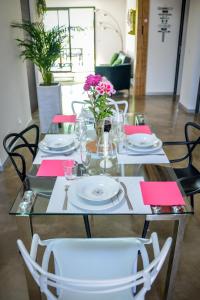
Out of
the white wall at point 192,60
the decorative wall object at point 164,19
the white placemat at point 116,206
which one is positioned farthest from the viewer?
the decorative wall object at point 164,19

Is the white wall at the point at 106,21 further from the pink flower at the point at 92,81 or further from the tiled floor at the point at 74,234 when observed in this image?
the pink flower at the point at 92,81

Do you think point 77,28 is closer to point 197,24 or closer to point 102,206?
point 197,24

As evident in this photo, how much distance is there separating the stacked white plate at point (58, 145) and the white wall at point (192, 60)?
143 inches

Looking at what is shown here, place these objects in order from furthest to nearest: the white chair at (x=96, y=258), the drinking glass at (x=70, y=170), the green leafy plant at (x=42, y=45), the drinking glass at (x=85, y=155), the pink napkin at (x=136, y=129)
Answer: the green leafy plant at (x=42, y=45)
the pink napkin at (x=136, y=129)
the drinking glass at (x=85, y=155)
the drinking glass at (x=70, y=170)
the white chair at (x=96, y=258)

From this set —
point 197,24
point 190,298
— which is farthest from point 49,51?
point 190,298

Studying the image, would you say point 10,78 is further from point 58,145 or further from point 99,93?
point 99,93

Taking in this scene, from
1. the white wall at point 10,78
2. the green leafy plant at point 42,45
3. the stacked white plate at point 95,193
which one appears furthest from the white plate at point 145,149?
the green leafy plant at point 42,45

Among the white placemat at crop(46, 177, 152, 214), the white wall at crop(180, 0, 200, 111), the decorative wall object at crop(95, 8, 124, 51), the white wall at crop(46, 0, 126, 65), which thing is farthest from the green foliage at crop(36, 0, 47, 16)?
the white placemat at crop(46, 177, 152, 214)

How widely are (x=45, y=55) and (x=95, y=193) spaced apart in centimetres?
294

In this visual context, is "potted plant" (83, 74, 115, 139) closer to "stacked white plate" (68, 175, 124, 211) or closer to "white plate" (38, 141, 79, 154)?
"white plate" (38, 141, 79, 154)

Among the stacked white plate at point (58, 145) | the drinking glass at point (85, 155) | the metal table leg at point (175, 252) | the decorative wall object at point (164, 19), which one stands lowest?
the metal table leg at point (175, 252)

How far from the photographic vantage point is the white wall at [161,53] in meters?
5.73

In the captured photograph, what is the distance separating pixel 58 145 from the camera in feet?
6.25

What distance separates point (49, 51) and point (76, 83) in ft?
13.5
